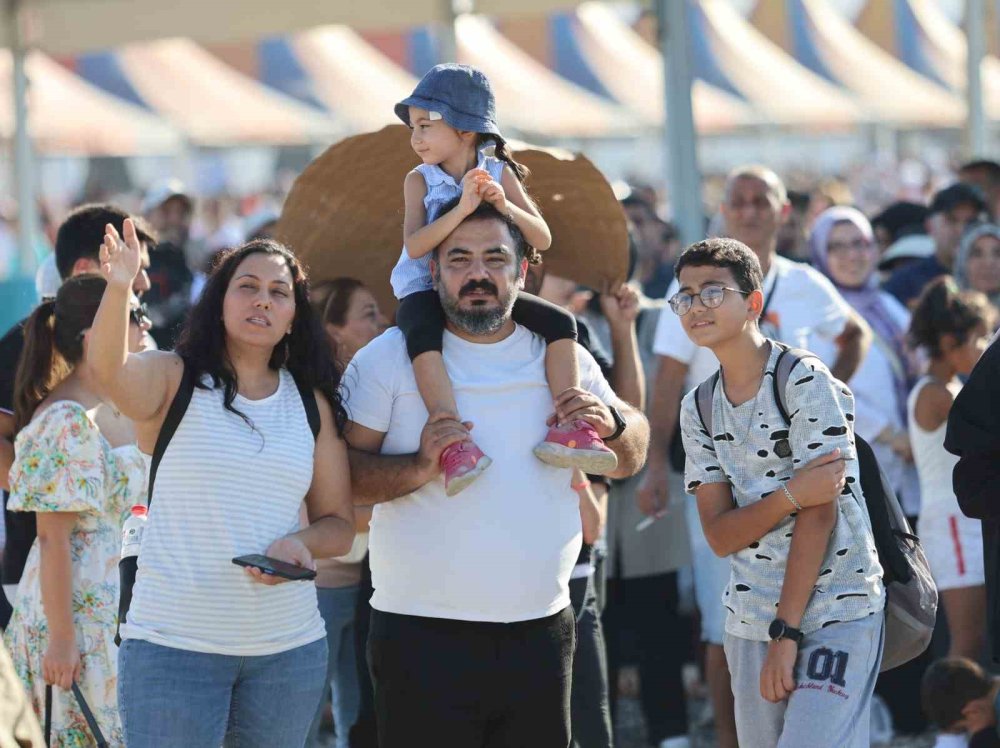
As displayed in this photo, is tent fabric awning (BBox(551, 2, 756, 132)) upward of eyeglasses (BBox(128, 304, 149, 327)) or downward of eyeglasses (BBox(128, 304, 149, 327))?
upward

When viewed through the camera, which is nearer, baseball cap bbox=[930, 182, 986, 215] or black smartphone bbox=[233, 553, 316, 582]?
black smartphone bbox=[233, 553, 316, 582]

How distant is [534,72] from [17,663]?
76.9 ft

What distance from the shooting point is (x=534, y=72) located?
27188mm

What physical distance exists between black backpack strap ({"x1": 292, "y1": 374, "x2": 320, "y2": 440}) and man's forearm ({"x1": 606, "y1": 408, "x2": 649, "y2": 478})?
29.8 inches

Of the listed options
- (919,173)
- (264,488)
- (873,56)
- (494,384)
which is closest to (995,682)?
(494,384)

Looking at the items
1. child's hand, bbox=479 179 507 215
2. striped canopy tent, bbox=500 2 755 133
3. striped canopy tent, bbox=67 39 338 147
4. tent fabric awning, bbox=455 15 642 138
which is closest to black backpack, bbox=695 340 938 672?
child's hand, bbox=479 179 507 215

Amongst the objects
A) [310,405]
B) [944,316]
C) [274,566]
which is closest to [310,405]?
[310,405]

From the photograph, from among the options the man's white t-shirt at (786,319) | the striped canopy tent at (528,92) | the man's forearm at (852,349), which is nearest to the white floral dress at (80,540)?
the man's white t-shirt at (786,319)

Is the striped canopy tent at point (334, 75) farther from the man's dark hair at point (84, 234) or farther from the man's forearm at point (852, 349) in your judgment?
the man's dark hair at point (84, 234)

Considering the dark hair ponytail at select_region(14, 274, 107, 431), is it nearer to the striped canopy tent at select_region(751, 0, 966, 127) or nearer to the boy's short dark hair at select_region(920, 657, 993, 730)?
the boy's short dark hair at select_region(920, 657, 993, 730)

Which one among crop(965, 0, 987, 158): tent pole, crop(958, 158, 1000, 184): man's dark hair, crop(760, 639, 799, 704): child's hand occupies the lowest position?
crop(760, 639, 799, 704): child's hand

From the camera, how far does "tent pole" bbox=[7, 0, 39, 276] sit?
9234 millimetres

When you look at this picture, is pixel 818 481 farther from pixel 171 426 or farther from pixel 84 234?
pixel 84 234

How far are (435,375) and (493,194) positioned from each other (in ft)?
1.65
